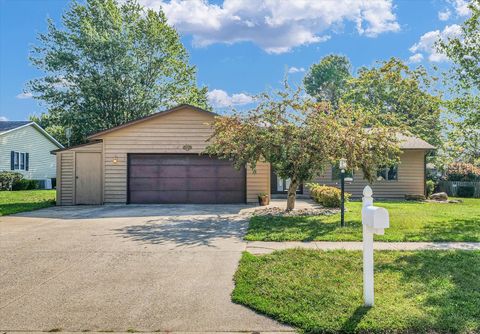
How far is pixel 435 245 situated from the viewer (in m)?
6.74

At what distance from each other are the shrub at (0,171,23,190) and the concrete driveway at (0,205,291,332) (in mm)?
15746

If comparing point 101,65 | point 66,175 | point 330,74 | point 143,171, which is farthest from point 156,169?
point 330,74

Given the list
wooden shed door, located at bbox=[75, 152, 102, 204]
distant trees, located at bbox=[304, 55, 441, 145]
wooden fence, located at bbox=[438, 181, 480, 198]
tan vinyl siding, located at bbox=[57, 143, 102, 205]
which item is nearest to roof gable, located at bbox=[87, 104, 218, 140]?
tan vinyl siding, located at bbox=[57, 143, 102, 205]

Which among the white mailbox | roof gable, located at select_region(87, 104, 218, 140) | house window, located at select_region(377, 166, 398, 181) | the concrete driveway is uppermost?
roof gable, located at select_region(87, 104, 218, 140)

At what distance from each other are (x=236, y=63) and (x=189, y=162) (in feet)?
37.6

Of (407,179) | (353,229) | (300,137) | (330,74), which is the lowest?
(353,229)

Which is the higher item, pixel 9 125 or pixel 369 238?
pixel 9 125

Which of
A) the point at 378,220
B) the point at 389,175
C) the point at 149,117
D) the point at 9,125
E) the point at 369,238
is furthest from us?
the point at 9,125

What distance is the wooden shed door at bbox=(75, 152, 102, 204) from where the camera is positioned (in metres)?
15.0

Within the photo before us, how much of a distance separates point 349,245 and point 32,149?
2759 centimetres

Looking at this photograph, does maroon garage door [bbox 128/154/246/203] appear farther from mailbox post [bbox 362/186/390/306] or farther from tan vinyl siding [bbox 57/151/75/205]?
mailbox post [bbox 362/186/390/306]

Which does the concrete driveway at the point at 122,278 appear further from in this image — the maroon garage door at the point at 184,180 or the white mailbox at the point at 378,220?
the maroon garage door at the point at 184,180

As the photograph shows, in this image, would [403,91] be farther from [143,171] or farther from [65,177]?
[65,177]

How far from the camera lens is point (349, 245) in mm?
6656
